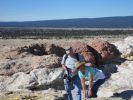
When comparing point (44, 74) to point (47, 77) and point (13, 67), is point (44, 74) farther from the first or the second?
point (13, 67)

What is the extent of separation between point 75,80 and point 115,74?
443 centimetres

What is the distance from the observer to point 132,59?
620 inches

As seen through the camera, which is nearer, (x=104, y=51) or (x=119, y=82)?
(x=119, y=82)

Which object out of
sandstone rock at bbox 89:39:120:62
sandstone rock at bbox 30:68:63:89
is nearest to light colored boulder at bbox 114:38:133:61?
sandstone rock at bbox 89:39:120:62

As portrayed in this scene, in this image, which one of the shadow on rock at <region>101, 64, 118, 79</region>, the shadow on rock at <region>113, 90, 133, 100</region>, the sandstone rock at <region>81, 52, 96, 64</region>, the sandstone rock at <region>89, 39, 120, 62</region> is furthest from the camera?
the sandstone rock at <region>89, 39, 120, 62</region>

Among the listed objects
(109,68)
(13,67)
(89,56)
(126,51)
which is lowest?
(109,68)

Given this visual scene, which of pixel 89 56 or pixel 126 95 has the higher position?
pixel 89 56

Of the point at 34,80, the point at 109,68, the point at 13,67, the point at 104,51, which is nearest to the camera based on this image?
the point at 34,80

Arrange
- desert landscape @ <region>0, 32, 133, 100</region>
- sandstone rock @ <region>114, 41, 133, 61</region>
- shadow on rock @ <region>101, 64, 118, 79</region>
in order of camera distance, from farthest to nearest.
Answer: sandstone rock @ <region>114, 41, 133, 61</region>, shadow on rock @ <region>101, 64, 118, 79</region>, desert landscape @ <region>0, 32, 133, 100</region>

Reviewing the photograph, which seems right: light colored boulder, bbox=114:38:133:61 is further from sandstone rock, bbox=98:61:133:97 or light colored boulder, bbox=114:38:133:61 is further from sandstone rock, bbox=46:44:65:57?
sandstone rock, bbox=46:44:65:57

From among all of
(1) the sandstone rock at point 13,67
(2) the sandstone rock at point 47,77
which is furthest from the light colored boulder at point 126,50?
(1) the sandstone rock at point 13,67

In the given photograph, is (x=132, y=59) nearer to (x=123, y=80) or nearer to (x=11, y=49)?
(x=123, y=80)

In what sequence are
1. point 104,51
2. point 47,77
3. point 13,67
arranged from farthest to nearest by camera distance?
point 104,51, point 13,67, point 47,77

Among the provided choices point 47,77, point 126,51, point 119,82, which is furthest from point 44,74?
point 126,51
